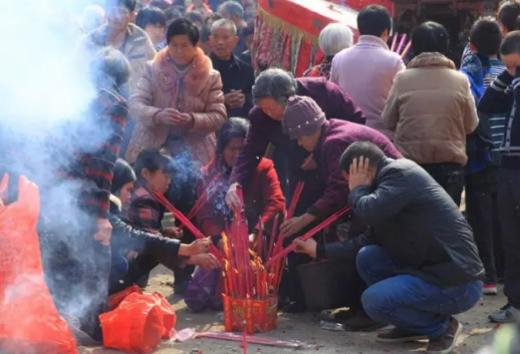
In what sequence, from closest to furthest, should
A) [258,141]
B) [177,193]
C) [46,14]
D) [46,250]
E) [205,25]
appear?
[46,14] < [46,250] < [258,141] < [177,193] < [205,25]

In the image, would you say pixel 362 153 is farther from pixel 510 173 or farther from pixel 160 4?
pixel 160 4

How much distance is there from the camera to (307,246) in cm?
546

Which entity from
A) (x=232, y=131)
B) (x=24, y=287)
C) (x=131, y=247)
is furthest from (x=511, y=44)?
(x=24, y=287)

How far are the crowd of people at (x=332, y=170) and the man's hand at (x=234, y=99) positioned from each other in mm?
23

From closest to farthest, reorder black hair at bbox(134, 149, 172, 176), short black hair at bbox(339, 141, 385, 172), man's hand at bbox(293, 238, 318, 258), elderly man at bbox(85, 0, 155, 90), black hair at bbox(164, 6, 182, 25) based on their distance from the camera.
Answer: short black hair at bbox(339, 141, 385, 172)
man's hand at bbox(293, 238, 318, 258)
black hair at bbox(134, 149, 172, 176)
elderly man at bbox(85, 0, 155, 90)
black hair at bbox(164, 6, 182, 25)

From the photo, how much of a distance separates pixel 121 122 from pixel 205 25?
4.40 metres

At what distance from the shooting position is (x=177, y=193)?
6.33m

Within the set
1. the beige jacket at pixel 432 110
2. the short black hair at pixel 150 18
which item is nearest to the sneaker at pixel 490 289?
the beige jacket at pixel 432 110

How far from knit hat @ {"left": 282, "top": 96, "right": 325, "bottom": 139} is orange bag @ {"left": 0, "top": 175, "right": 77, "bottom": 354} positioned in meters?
1.56

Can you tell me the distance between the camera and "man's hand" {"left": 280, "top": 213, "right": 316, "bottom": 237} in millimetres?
5551

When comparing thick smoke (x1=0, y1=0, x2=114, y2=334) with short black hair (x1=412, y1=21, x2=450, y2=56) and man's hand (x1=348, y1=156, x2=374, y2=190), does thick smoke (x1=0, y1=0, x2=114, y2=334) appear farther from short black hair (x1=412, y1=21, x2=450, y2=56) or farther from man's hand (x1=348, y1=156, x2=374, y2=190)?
short black hair (x1=412, y1=21, x2=450, y2=56)

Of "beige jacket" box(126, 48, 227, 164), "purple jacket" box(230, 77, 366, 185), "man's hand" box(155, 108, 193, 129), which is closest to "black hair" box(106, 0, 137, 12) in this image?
"beige jacket" box(126, 48, 227, 164)

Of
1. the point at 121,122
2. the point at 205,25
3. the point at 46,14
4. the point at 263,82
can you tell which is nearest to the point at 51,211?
the point at 121,122

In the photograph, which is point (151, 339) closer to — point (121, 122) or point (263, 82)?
point (121, 122)
